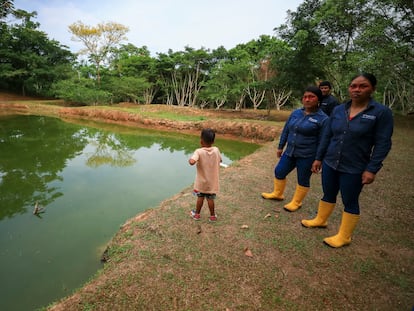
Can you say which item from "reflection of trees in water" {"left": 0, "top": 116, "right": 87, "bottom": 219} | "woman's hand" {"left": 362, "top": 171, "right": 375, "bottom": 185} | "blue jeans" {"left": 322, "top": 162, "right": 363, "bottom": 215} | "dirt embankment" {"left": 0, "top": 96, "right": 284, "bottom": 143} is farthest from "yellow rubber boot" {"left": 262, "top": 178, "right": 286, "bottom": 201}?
"dirt embankment" {"left": 0, "top": 96, "right": 284, "bottom": 143}

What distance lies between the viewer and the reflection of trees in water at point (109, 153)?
7.48m

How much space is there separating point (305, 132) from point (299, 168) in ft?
1.63

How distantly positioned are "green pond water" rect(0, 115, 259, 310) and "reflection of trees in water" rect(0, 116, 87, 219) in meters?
0.02

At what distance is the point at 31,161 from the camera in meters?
7.00

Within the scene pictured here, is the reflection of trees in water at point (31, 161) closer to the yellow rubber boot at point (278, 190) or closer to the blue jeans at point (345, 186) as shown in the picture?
the yellow rubber boot at point (278, 190)

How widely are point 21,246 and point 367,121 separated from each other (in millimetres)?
4498

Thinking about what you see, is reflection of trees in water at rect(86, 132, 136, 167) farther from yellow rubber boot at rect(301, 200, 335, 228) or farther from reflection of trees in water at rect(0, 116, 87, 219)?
yellow rubber boot at rect(301, 200, 335, 228)

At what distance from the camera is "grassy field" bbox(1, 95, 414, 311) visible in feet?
6.29

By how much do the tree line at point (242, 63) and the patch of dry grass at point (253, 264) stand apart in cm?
927

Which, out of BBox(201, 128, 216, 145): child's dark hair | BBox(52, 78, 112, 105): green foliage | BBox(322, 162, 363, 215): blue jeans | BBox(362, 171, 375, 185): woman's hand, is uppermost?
BBox(52, 78, 112, 105): green foliage

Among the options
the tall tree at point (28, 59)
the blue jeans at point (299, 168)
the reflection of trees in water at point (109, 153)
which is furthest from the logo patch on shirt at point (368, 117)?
the tall tree at point (28, 59)

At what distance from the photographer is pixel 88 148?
30.5 ft

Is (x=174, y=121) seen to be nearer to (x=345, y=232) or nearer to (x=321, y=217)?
(x=321, y=217)

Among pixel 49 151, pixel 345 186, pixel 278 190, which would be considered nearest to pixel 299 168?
pixel 278 190
